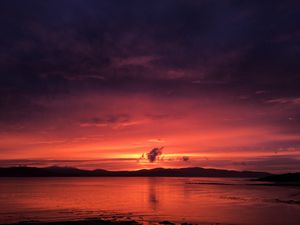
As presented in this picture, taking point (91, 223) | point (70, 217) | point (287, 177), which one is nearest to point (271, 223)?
point (91, 223)

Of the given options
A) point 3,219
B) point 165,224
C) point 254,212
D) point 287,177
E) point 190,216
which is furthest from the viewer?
point 287,177

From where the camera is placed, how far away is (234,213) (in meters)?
41.2

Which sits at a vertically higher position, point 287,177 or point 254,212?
point 287,177

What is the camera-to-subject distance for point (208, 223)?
33.4 metres

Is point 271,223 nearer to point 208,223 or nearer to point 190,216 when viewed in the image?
point 208,223

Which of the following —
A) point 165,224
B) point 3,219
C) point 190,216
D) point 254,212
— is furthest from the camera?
point 254,212

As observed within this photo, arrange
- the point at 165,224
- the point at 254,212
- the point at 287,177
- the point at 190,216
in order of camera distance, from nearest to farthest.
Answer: the point at 165,224 < the point at 190,216 < the point at 254,212 < the point at 287,177

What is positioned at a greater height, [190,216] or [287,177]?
[287,177]

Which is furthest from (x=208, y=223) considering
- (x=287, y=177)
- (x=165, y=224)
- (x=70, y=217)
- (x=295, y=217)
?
(x=287, y=177)

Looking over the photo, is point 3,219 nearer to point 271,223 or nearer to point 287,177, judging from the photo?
Result: point 271,223

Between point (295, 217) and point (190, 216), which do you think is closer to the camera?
point (295, 217)

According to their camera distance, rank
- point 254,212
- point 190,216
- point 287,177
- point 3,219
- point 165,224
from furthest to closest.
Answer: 1. point 287,177
2. point 254,212
3. point 190,216
4. point 3,219
5. point 165,224

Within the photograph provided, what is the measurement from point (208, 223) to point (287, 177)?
171 meters

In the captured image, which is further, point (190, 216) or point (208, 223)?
point (190, 216)
